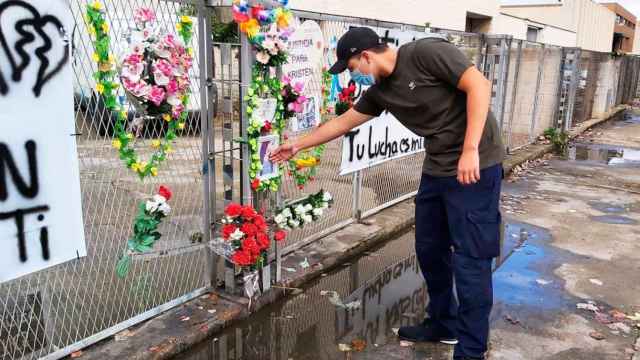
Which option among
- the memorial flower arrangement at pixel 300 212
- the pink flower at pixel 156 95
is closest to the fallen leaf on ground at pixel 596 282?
the memorial flower arrangement at pixel 300 212

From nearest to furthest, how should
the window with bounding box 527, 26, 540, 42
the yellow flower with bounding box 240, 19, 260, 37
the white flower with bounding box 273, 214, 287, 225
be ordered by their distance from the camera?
the yellow flower with bounding box 240, 19, 260, 37
the white flower with bounding box 273, 214, 287, 225
the window with bounding box 527, 26, 540, 42

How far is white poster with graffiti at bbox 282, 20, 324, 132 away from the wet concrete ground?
1380mm

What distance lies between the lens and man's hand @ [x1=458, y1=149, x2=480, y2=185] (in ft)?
8.95

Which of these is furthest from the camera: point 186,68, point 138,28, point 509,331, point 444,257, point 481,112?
point 509,331

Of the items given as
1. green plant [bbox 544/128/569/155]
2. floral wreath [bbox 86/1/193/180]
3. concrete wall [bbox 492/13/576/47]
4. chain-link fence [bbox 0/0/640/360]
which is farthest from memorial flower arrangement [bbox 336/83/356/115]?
concrete wall [bbox 492/13/576/47]

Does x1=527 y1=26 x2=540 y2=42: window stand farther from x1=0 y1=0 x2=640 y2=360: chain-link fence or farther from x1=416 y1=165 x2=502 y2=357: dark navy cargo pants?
x1=416 y1=165 x2=502 y2=357: dark navy cargo pants

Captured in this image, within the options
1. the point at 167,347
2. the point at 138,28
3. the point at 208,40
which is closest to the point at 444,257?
the point at 167,347

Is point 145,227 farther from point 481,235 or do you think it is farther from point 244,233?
point 481,235

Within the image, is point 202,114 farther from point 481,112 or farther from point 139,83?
point 481,112

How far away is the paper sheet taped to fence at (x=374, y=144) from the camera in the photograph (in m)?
5.07

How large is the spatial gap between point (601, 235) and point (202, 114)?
4754 millimetres

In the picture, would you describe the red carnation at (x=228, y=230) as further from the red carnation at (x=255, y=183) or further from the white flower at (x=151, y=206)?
the white flower at (x=151, y=206)

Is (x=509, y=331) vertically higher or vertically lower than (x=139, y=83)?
lower

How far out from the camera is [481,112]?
271 cm
